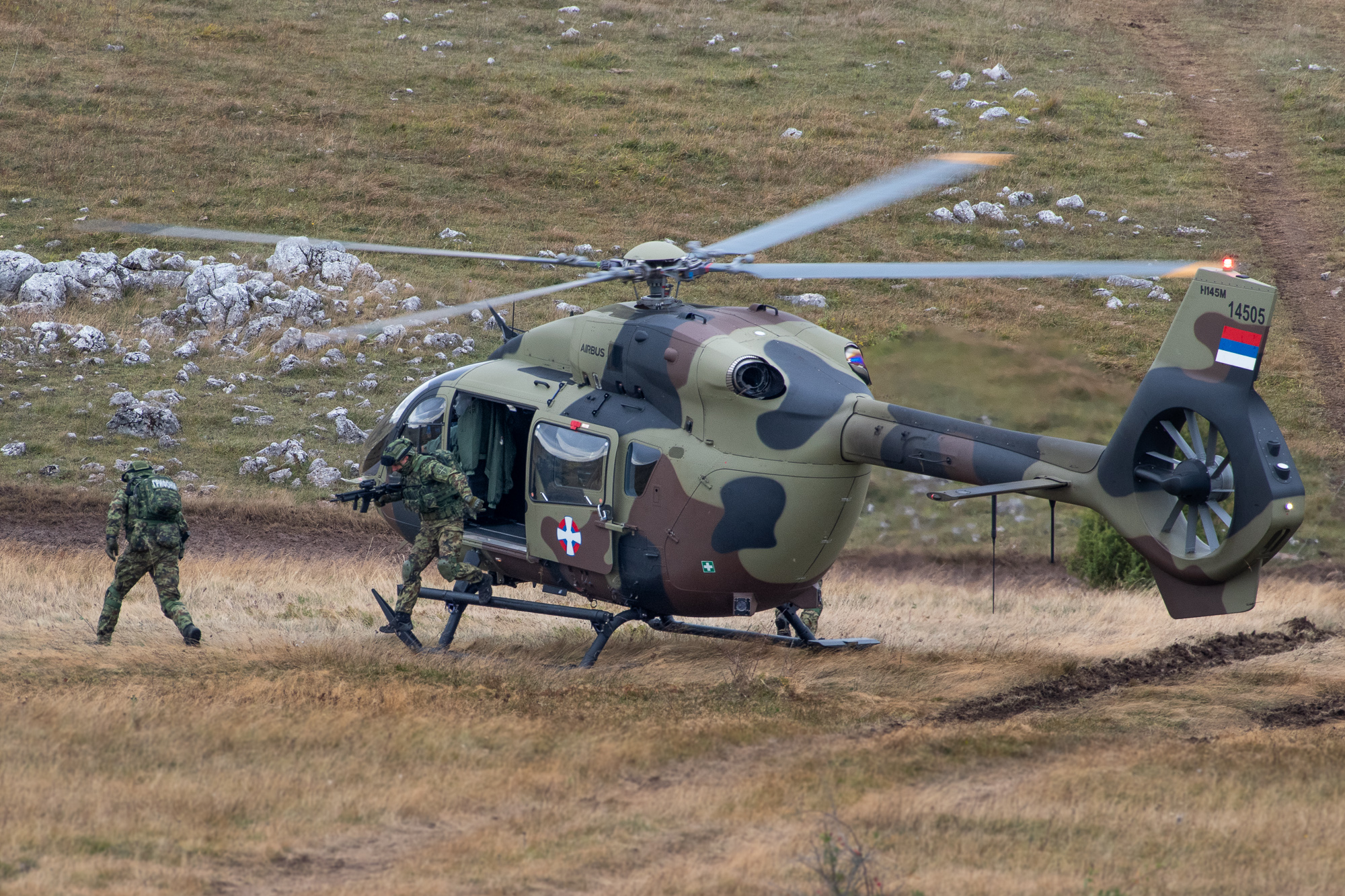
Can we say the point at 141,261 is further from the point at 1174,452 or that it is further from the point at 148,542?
the point at 1174,452

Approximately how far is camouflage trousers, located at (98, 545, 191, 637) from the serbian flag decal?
9.39m

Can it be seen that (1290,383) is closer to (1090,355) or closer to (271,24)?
(1090,355)

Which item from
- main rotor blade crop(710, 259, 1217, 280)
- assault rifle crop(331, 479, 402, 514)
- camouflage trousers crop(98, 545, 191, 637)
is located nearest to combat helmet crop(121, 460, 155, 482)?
camouflage trousers crop(98, 545, 191, 637)

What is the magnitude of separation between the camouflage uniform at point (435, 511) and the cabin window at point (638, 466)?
5.04ft

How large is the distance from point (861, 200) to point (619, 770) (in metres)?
5.27

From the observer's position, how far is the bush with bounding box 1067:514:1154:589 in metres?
19.0

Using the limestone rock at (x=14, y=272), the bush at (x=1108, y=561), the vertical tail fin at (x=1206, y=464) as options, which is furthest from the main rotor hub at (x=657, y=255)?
the limestone rock at (x=14, y=272)

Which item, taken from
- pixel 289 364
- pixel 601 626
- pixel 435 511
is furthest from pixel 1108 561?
pixel 289 364

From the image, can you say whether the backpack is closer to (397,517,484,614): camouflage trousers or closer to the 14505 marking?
(397,517,484,614): camouflage trousers

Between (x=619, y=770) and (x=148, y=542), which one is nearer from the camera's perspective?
(x=619, y=770)

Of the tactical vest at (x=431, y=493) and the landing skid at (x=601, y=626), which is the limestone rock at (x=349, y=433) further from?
the tactical vest at (x=431, y=493)

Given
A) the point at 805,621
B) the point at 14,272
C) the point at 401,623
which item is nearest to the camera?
the point at 401,623

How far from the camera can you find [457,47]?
38219 mm

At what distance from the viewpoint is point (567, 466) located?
12.3 metres
